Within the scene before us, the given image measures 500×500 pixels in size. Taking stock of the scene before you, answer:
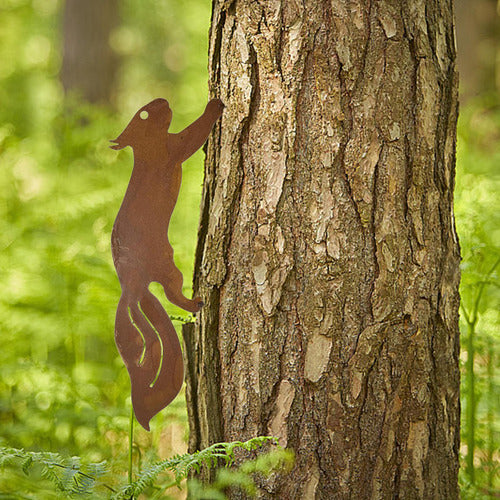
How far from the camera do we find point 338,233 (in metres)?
1.41

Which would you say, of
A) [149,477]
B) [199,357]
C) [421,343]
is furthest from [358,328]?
[149,477]

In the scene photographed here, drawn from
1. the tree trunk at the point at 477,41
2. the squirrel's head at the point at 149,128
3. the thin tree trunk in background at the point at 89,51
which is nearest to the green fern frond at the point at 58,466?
the squirrel's head at the point at 149,128

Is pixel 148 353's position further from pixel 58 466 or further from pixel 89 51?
pixel 89 51

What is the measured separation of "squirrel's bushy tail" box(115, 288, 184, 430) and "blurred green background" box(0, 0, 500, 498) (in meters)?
0.46

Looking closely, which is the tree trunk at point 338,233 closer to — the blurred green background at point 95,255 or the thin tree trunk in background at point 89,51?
the blurred green background at point 95,255

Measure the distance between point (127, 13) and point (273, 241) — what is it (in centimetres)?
846

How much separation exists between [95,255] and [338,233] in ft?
5.17

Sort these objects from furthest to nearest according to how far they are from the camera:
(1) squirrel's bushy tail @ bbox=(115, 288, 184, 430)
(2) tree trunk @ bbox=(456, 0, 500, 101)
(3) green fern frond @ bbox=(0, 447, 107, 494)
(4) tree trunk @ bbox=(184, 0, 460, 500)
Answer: (2) tree trunk @ bbox=(456, 0, 500, 101) < (1) squirrel's bushy tail @ bbox=(115, 288, 184, 430) < (4) tree trunk @ bbox=(184, 0, 460, 500) < (3) green fern frond @ bbox=(0, 447, 107, 494)

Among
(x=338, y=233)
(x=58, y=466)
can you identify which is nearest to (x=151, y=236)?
(x=338, y=233)

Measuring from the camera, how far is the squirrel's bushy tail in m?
1.50

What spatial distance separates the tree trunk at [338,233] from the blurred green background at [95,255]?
585 millimetres

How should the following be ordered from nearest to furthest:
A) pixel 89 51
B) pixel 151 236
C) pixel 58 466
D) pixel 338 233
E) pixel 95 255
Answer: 1. pixel 58 466
2. pixel 338 233
3. pixel 151 236
4. pixel 95 255
5. pixel 89 51

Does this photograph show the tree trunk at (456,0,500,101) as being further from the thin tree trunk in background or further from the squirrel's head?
the squirrel's head

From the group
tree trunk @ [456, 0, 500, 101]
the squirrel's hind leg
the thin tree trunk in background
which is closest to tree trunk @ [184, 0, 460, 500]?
the squirrel's hind leg
